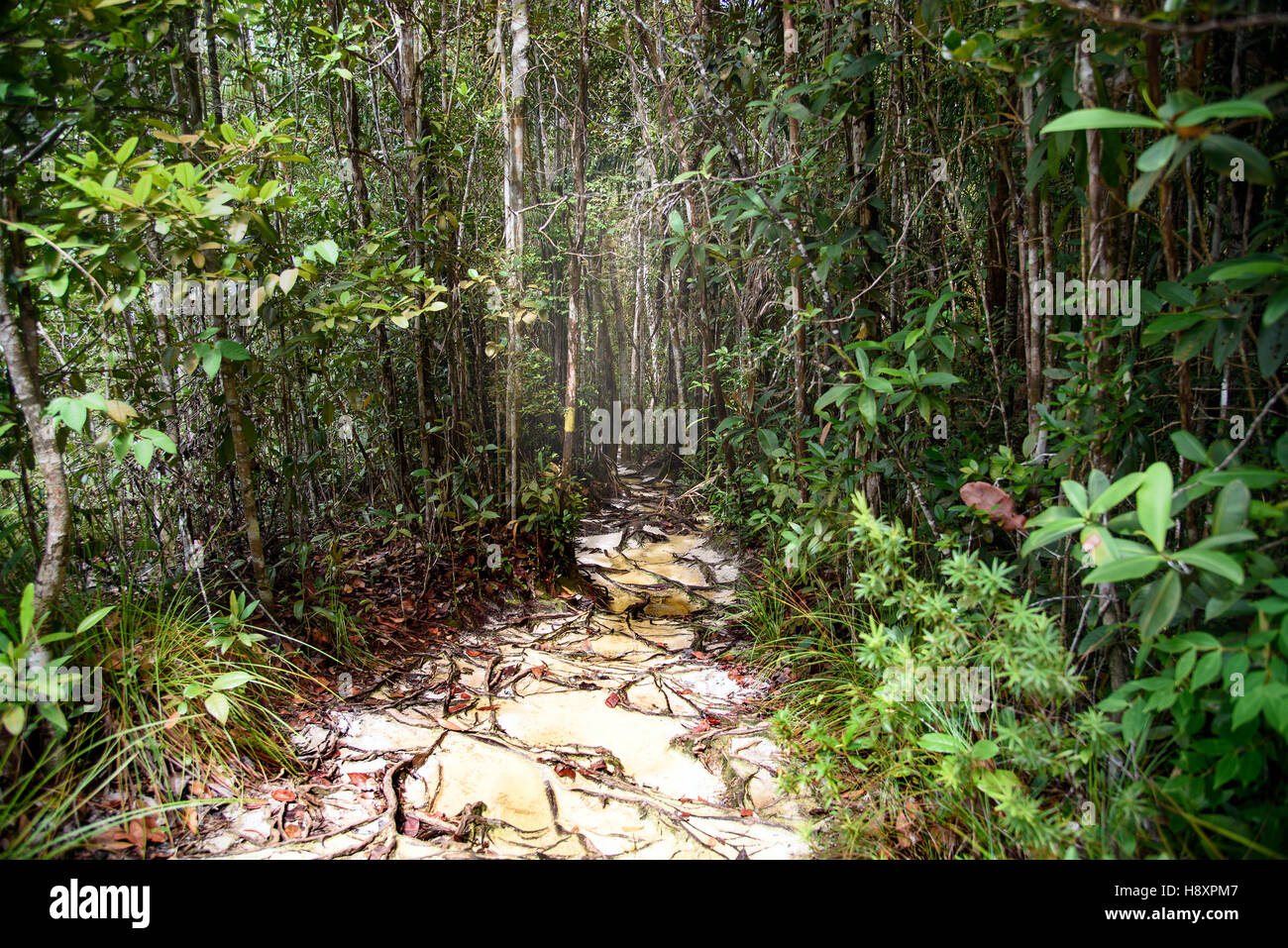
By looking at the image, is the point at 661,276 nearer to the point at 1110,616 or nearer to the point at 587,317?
the point at 587,317

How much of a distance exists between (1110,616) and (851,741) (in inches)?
30.4

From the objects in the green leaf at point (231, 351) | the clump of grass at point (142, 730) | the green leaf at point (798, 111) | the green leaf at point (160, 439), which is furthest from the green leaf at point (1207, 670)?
the green leaf at point (231, 351)

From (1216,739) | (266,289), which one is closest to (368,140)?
(266,289)

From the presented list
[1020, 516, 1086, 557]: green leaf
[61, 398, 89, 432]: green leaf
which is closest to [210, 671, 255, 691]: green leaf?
[61, 398, 89, 432]: green leaf

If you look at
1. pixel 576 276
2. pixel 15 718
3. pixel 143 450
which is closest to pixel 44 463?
pixel 143 450

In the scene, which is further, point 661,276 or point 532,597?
point 661,276

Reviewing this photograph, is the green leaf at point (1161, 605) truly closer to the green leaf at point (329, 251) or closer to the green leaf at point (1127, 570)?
the green leaf at point (1127, 570)

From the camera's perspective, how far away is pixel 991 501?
1797 millimetres

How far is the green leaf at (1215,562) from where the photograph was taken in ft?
3.34

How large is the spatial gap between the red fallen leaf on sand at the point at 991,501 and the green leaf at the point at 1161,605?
21.4 inches

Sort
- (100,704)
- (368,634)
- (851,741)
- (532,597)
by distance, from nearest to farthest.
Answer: (100,704), (851,741), (368,634), (532,597)

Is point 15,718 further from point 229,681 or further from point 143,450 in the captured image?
point 143,450
